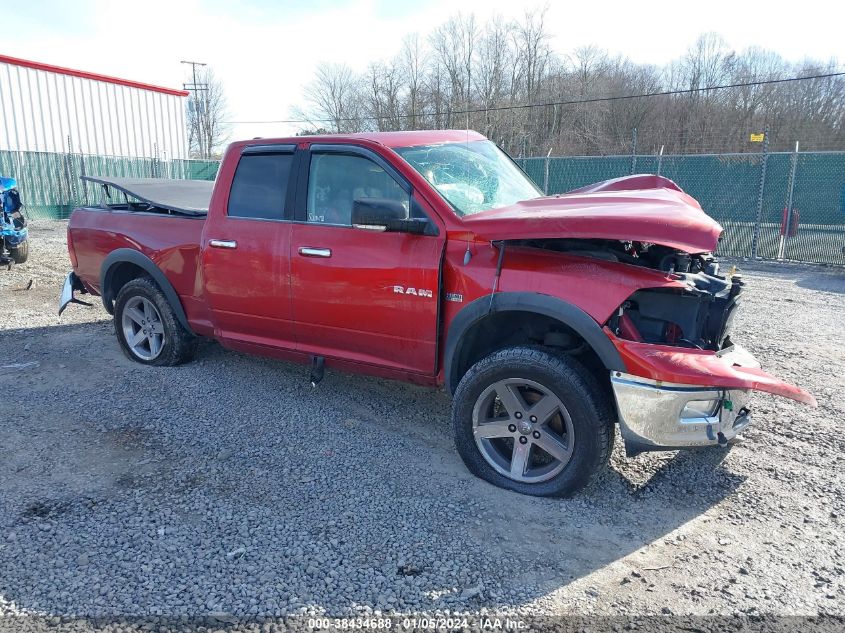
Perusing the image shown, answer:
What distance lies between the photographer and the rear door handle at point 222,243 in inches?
185

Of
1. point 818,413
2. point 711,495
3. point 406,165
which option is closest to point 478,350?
point 406,165

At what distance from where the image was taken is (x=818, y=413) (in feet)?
14.9

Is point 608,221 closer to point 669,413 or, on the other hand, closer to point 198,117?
point 669,413

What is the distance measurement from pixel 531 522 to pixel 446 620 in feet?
2.87

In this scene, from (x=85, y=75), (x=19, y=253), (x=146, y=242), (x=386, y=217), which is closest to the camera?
(x=386, y=217)

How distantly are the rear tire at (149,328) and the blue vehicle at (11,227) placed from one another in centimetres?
667

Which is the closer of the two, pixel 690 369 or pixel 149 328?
pixel 690 369

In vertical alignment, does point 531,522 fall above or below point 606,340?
below

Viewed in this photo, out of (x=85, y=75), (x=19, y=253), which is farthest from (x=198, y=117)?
(x=19, y=253)

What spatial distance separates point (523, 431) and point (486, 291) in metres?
0.82

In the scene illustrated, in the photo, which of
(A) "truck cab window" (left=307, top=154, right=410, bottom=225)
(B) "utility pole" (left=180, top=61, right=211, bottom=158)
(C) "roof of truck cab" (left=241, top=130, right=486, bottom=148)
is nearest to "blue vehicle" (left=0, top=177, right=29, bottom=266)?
(C) "roof of truck cab" (left=241, top=130, right=486, bottom=148)

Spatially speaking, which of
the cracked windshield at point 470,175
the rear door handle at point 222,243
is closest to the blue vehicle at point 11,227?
the rear door handle at point 222,243

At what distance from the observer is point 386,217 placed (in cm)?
373

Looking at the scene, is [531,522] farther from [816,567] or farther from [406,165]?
[406,165]
